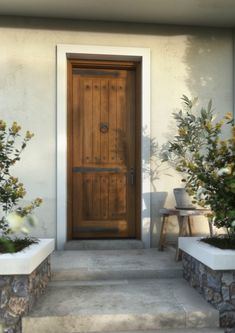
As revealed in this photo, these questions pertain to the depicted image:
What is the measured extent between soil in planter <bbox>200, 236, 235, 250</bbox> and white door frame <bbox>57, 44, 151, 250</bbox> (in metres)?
1.18

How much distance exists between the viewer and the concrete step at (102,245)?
12.8 feet

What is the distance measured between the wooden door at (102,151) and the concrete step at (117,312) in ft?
4.78

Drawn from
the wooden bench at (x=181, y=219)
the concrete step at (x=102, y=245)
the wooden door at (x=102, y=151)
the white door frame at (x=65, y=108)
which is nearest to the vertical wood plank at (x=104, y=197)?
the wooden door at (x=102, y=151)

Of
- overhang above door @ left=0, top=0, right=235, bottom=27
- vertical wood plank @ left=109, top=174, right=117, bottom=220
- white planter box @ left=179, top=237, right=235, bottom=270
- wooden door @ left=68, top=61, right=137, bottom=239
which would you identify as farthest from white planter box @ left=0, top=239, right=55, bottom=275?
overhang above door @ left=0, top=0, right=235, bottom=27

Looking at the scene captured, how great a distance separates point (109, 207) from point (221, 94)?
1.90 m

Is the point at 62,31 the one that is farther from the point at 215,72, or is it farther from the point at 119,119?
the point at 215,72

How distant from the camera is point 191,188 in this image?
2.76 metres

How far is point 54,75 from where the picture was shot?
3.95 meters

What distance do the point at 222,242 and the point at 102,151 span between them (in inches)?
75.0

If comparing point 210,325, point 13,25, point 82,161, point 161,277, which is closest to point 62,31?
point 13,25

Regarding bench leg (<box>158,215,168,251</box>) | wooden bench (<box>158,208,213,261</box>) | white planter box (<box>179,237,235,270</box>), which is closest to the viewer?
white planter box (<box>179,237,235,270</box>)

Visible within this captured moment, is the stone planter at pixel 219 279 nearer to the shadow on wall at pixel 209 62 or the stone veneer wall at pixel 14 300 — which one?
the stone veneer wall at pixel 14 300

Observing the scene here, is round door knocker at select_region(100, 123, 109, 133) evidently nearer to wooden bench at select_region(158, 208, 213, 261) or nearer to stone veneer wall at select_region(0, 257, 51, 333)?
wooden bench at select_region(158, 208, 213, 261)

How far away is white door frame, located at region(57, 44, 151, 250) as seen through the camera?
3914 mm
